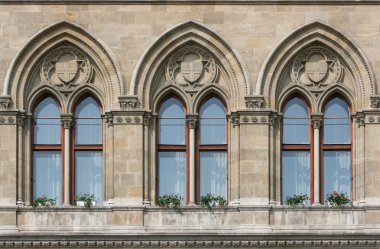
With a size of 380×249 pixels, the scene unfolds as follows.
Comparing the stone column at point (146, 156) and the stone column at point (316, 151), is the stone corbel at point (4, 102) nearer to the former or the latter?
the stone column at point (146, 156)

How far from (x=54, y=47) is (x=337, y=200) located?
26.8 ft

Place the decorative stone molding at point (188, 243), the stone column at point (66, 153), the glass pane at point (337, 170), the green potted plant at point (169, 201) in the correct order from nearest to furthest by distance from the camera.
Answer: the decorative stone molding at point (188, 243) → the green potted plant at point (169, 201) → the stone column at point (66, 153) → the glass pane at point (337, 170)

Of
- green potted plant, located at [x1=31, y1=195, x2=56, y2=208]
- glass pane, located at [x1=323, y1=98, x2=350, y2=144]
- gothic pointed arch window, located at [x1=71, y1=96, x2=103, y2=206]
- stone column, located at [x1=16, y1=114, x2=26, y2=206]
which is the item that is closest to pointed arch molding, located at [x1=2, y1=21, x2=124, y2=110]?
stone column, located at [x1=16, y1=114, x2=26, y2=206]

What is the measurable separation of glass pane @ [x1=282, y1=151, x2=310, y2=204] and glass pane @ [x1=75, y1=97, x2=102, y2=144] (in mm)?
4784

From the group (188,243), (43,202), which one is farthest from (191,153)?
(43,202)

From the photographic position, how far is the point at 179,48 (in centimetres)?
5356

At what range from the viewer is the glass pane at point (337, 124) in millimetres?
53719

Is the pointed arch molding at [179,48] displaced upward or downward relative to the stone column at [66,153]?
upward

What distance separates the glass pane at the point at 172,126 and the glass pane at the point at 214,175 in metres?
0.86

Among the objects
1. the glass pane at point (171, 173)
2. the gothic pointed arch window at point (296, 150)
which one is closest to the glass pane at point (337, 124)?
the gothic pointed arch window at point (296, 150)

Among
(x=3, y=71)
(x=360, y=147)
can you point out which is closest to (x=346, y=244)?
(x=360, y=147)

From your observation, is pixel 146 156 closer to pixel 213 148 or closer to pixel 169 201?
pixel 169 201

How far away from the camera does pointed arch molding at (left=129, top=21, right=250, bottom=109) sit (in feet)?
175

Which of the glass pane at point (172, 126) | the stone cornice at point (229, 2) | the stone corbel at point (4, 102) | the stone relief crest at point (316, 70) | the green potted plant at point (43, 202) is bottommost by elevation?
the green potted plant at point (43, 202)
